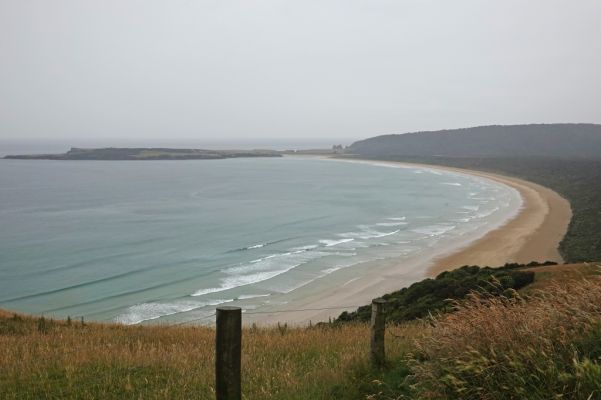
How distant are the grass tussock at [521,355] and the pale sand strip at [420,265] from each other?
15009mm

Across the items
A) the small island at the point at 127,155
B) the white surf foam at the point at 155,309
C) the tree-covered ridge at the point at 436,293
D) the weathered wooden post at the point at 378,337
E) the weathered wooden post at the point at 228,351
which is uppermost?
the small island at the point at 127,155

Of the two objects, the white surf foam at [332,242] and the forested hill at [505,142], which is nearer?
the white surf foam at [332,242]

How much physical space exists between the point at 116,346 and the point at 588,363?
276 inches

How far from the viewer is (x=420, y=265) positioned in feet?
97.4

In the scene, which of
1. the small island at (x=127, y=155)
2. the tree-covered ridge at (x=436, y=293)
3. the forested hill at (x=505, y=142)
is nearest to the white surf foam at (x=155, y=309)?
the tree-covered ridge at (x=436, y=293)

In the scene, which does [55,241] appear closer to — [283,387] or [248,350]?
[248,350]

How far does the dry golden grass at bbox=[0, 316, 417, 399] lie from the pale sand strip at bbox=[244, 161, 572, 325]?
11.7m

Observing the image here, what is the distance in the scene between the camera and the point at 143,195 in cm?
6844

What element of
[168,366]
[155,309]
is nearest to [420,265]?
[155,309]

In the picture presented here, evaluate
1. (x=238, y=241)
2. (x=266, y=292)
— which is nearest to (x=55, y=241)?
(x=238, y=241)

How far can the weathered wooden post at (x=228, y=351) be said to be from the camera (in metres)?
4.15

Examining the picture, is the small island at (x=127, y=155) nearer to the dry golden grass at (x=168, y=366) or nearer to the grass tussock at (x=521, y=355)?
the dry golden grass at (x=168, y=366)

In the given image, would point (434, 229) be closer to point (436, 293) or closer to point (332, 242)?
point (332, 242)

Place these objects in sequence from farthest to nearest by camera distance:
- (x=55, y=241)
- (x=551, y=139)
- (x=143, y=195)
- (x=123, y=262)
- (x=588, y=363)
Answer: (x=551, y=139)
(x=143, y=195)
(x=55, y=241)
(x=123, y=262)
(x=588, y=363)
